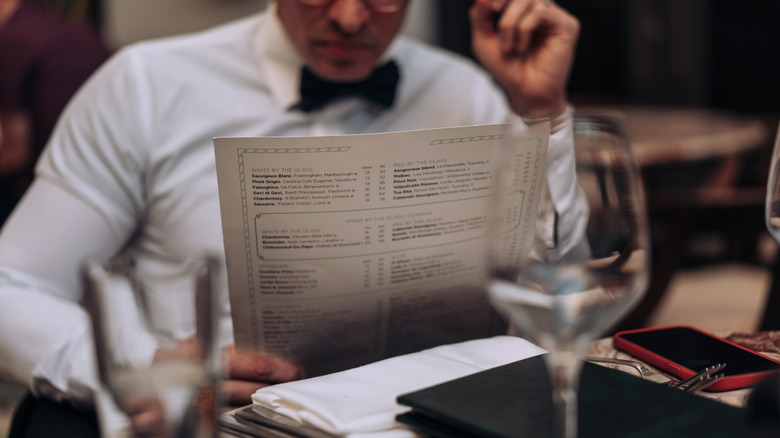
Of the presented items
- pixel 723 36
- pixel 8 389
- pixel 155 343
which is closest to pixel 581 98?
pixel 723 36

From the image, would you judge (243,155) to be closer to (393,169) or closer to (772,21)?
(393,169)

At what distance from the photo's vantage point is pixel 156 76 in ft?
4.05

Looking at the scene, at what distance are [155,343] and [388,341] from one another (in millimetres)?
479

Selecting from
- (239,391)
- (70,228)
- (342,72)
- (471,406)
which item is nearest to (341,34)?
(342,72)

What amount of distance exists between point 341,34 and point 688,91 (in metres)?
3.83

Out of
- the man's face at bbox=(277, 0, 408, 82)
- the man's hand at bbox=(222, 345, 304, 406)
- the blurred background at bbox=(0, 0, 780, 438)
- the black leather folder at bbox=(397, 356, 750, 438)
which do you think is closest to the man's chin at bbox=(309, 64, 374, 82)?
the man's face at bbox=(277, 0, 408, 82)

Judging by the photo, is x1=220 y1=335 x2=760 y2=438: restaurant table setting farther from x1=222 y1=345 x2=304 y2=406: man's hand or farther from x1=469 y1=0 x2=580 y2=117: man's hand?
x1=469 y1=0 x2=580 y2=117: man's hand

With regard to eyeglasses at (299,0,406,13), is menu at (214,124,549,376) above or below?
below

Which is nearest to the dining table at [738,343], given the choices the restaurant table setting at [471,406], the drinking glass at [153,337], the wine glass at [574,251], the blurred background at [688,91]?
the restaurant table setting at [471,406]

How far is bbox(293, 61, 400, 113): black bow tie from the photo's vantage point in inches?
49.4

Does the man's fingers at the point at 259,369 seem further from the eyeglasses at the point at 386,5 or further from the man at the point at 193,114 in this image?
the eyeglasses at the point at 386,5

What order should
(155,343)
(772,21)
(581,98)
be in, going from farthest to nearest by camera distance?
(581,98) → (772,21) → (155,343)

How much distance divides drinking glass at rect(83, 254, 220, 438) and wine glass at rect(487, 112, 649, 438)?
0.56 feet

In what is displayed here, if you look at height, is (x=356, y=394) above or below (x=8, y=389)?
above
